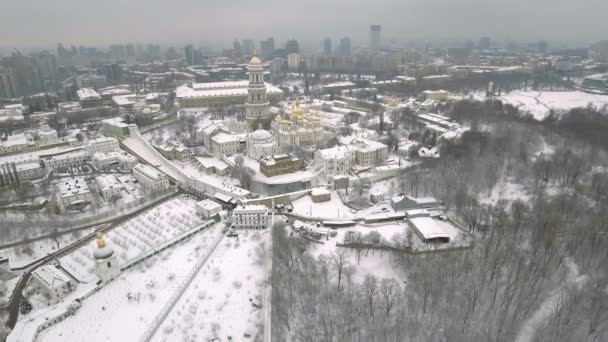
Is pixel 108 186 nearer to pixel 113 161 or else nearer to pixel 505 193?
Answer: pixel 113 161

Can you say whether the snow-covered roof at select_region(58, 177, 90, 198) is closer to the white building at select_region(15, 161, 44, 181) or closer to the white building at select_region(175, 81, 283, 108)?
the white building at select_region(15, 161, 44, 181)

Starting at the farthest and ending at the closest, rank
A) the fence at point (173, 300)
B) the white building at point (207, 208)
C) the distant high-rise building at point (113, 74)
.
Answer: the distant high-rise building at point (113, 74) < the white building at point (207, 208) < the fence at point (173, 300)

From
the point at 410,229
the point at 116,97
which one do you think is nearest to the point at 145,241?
the point at 410,229

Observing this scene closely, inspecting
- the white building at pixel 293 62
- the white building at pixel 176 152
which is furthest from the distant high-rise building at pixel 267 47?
the white building at pixel 176 152

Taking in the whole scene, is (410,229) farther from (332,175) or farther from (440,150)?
(440,150)

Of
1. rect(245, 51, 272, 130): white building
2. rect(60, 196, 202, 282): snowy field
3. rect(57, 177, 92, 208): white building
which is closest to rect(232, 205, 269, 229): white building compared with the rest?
rect(60, 196, 202, 282): snowy field

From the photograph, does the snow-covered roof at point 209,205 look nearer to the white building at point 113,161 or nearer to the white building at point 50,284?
the white building at point 50,284
